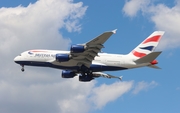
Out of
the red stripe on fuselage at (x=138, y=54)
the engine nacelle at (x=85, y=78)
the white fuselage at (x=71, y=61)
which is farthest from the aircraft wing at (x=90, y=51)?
the red stripe on fuselage at (x=138, y=54)

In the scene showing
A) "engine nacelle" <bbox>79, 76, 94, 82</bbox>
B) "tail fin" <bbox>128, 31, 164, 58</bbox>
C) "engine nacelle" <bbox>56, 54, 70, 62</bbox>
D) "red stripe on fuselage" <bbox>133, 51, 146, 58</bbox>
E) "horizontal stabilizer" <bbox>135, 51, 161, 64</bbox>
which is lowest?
"engine nacelle" <bbox>79, 76, 94, 82</bbox>

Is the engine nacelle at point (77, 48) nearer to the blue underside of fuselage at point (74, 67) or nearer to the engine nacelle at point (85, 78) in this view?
the blue underside of fuselage at point (74, 67)

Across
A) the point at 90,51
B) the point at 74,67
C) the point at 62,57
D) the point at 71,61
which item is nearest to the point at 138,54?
the point at 90,51

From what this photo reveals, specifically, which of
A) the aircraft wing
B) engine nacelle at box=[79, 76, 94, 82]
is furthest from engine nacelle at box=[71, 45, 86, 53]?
engine nacelle at box=[79, 76, 94, 82]

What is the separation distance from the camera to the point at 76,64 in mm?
87688

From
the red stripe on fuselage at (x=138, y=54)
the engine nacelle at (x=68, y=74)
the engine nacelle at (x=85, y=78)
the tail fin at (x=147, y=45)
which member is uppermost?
the tail fin at (x=147, y=45)

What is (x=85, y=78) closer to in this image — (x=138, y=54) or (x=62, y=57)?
(x=62, y=57)

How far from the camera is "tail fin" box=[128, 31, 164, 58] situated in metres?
91.1

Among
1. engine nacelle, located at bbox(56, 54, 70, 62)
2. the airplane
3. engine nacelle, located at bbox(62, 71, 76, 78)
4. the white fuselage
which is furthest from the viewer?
engine nacelle, located at bbox(62, 71, 76, 78)

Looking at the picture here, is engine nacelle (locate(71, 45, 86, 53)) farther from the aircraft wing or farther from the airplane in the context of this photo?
the aircraft wing

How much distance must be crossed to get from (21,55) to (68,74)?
10.5m

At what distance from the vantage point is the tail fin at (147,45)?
91.1 metres

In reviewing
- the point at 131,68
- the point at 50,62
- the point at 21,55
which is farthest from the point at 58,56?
the point at 131,68

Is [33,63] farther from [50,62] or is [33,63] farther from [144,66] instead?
[144,66]
